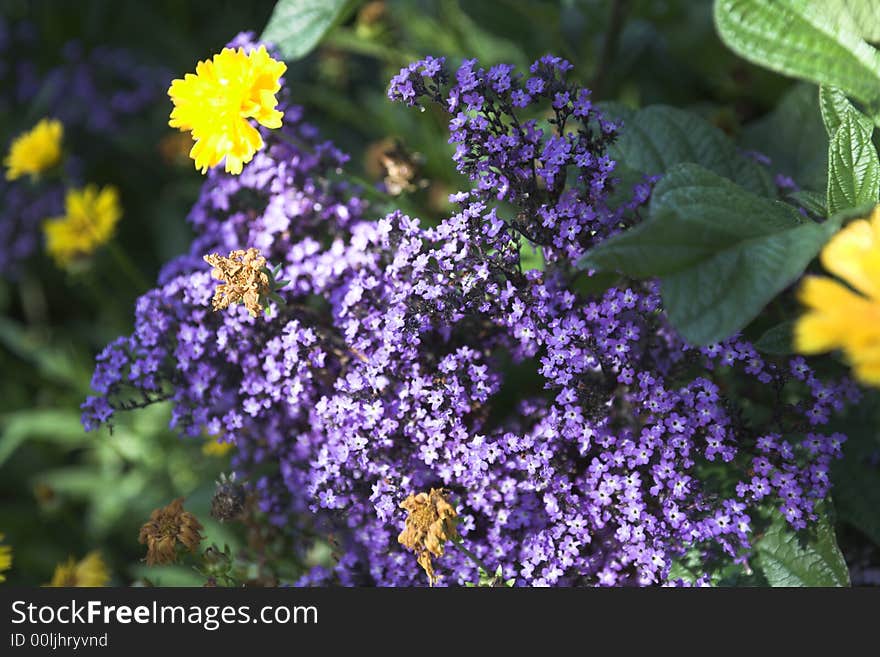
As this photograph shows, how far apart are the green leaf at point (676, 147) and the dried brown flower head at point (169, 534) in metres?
0.78

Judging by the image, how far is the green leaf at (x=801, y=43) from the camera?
1021 mm

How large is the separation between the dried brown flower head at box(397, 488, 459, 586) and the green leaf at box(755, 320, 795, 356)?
0.41 meters

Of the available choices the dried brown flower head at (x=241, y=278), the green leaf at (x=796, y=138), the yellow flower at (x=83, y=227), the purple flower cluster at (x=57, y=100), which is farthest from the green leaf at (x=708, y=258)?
the purple flower cluster at (x=57, y=100)

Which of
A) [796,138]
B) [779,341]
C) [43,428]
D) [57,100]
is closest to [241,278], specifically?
[779,341]

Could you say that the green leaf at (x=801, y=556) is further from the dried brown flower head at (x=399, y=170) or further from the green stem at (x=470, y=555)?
the dried brown flower head at (x=399, y=170)

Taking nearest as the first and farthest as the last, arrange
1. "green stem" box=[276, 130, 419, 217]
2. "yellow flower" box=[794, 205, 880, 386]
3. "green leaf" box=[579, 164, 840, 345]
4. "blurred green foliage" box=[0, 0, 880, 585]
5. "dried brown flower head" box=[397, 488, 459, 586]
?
"yellow flower" box=[794, 205, 880, 386]
"green leaf" box=[579, 164, 840, 345]
"dried brown flower head" box=[397, 488, 459, 586]
"green stem" box=[276, 130, 419, 217]
"blurred green foliage" box=[0, 0, 880, 585]

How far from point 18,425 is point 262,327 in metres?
1.01

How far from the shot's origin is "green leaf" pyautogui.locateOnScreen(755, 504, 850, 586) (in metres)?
1.07

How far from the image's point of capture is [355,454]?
44.1 inches

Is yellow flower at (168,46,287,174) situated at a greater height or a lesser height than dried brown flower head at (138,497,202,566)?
greater

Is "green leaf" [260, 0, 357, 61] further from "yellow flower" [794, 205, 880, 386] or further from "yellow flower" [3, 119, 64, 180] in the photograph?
"yellow flower" [794, 205, 880, 386]

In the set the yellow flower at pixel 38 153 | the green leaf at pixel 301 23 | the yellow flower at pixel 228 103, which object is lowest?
the yellow flower at pixel 228 103

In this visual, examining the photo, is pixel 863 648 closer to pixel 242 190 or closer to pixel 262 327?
pixel 262 327

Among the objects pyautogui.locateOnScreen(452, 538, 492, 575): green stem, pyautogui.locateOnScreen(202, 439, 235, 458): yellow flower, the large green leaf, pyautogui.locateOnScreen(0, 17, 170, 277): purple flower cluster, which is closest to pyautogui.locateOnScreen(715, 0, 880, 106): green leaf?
the large green leaf
